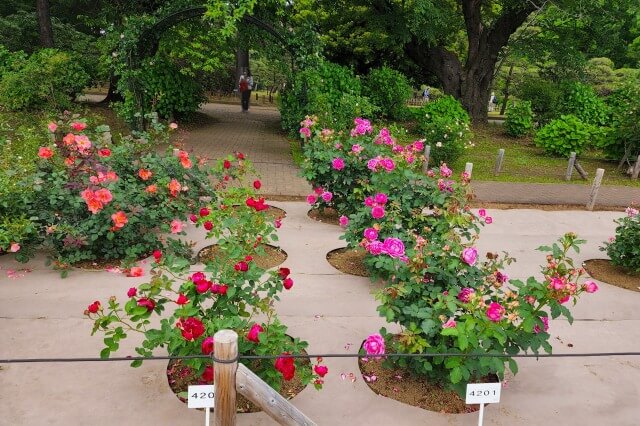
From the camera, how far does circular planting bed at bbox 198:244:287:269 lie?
17.4 feet

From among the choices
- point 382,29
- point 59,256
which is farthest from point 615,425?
point 382,29

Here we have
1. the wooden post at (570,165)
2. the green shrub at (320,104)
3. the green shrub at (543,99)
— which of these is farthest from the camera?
the green shrub at (543,99)

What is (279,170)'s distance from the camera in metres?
10.1

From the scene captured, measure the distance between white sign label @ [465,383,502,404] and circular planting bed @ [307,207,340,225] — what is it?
14.7ft

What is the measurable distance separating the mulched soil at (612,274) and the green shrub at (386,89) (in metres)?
11.4

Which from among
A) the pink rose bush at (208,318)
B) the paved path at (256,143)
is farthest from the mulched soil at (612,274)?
the paved path at (256,143)

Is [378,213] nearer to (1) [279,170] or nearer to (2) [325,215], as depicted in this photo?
(2) [325,215]

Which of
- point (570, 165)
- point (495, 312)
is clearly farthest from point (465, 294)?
point (570, 165)

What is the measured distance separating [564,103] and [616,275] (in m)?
12.5

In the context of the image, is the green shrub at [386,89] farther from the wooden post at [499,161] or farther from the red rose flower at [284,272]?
the red rose flower at [284,272]

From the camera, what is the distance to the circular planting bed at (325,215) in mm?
6957

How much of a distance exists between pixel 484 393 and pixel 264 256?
3145 millimetres

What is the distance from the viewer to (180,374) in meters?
3.34

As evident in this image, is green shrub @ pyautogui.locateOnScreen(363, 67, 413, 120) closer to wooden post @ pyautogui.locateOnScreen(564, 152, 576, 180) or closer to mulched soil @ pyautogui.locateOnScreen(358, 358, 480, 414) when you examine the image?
wooden post @ pyautogui.locateOnScreen(564, 152, 576, 180)
